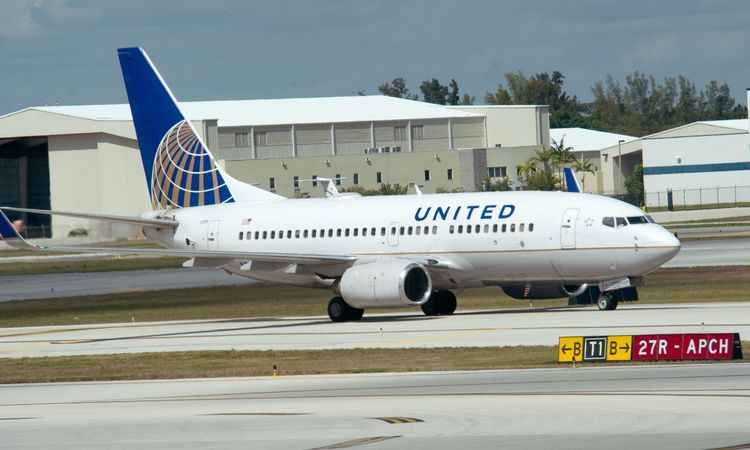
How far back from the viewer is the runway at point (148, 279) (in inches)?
2712

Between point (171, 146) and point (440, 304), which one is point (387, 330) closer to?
point (440, 304)

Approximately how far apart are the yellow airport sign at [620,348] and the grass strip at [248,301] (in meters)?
17.8

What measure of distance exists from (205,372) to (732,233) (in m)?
68.5

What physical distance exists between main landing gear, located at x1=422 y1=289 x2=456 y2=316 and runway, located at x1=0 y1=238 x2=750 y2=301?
21.9 m

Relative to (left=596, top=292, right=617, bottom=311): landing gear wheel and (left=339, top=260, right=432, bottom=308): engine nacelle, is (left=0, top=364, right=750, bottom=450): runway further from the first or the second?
(left=596, top=292, right=617, bottom=311): landing gear wheel

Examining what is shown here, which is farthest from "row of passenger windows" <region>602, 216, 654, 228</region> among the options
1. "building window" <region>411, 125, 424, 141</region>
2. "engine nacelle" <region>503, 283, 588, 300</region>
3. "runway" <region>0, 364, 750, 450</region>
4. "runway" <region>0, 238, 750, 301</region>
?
"building window" <region>411, 125, 424, 141</region>

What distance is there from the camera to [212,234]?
51.3 m

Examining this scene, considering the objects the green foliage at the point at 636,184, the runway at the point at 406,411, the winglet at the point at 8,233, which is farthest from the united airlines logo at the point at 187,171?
the green foliage at the point at 636,184

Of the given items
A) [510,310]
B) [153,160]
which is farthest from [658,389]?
[153,160]

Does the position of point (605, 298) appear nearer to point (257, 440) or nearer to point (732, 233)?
point (257, 440)

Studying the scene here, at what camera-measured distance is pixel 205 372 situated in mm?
31797

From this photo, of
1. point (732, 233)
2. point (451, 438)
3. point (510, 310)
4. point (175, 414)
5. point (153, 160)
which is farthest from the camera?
point (732, 233)

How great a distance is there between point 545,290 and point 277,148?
344ft

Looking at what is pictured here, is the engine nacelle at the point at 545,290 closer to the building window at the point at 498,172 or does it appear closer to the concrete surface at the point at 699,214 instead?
the concrete surface at the point at 699,214
